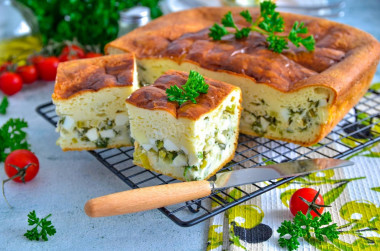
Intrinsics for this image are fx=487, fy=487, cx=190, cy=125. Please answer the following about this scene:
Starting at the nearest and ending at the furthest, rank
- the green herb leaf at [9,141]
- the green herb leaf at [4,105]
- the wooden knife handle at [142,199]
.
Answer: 1. the wooden knife handle at [142,199]
2. the green herb leaf at [9,141]
3. the green herb leaf at [4,105]

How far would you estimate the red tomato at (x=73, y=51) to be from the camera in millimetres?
5891

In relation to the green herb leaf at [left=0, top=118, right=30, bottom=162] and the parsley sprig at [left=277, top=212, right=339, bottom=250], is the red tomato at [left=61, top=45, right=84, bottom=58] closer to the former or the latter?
the green herb leaf at [left=0, top=118, right=30, bottom=162]

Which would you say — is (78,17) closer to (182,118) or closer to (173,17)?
(173,17)

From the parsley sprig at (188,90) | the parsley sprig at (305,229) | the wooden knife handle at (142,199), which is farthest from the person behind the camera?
the parsley sprig at (188,90)

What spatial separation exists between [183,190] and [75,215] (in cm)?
99

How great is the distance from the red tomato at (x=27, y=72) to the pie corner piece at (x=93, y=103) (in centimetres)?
161

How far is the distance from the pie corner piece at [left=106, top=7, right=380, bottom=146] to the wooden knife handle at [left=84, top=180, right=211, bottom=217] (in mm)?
1307

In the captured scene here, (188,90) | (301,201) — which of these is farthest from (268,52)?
(301,201)

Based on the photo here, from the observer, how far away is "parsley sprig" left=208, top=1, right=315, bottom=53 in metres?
4.42

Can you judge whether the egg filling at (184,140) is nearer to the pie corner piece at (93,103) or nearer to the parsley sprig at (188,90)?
the parsley sprig at (188,90)

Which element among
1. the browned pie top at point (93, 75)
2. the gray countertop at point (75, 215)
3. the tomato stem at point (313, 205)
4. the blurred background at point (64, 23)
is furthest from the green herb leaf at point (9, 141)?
the tomato stem at point (313, 205)

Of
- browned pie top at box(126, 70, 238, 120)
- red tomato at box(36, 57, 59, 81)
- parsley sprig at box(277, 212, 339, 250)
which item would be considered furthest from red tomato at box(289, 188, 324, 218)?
red tomato at box(36, 57, 59, 81)

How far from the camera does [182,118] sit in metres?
3.45

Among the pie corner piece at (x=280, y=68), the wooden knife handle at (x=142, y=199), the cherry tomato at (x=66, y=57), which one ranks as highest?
the pie corner piece at (x=280, y=68)
